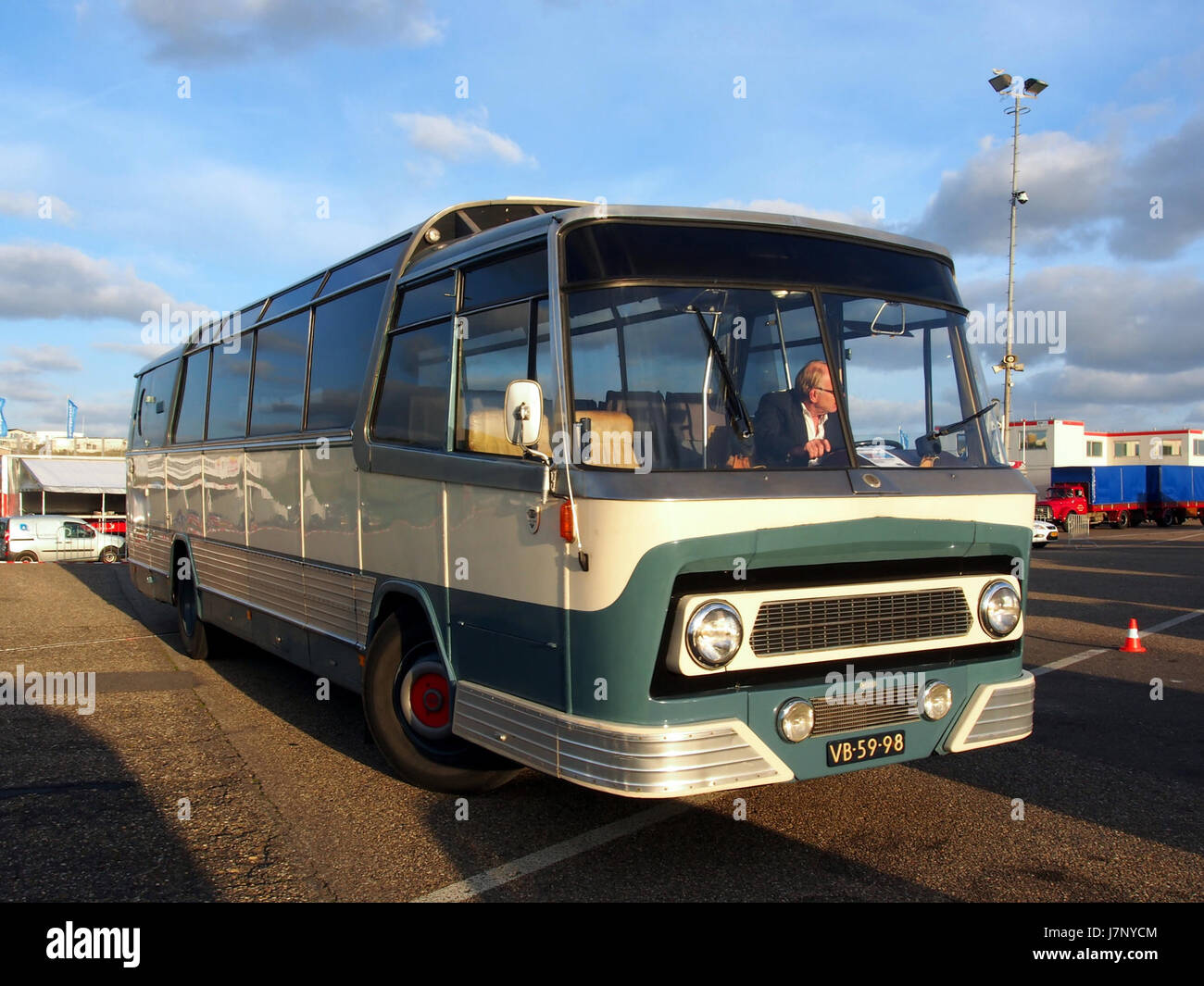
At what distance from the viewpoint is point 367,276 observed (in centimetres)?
670

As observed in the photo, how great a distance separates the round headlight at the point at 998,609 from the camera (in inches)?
195

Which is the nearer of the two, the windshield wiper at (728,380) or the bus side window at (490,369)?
the windshield wiper at (728,380)

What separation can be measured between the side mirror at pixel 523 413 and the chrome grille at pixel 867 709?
166 centimetres

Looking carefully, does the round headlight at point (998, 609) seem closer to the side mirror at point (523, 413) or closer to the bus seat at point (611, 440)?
the bus seat at point (611, 440)

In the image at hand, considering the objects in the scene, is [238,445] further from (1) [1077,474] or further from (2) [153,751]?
(1) [1077,474]

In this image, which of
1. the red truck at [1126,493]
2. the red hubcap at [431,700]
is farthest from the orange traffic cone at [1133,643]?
the red truck at [1126,493]

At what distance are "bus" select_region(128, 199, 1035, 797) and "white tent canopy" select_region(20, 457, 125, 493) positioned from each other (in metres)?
55.5

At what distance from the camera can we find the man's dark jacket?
455cm

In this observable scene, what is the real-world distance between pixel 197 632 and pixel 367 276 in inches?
202

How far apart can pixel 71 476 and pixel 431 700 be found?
Answer: 57840mm

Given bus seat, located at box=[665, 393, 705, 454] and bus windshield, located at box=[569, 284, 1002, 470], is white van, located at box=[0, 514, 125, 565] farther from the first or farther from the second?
bus seat, located at box=[665, 393, 705, 454]
